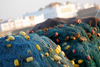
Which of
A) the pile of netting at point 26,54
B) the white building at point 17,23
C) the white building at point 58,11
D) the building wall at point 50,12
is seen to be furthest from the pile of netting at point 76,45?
the building wall at point 50,12

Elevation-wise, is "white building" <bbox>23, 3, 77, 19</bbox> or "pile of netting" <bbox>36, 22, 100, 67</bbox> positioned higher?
"pile of netting" <bbox>36, 22, 100, 67</bbox>

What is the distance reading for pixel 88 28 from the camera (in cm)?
248

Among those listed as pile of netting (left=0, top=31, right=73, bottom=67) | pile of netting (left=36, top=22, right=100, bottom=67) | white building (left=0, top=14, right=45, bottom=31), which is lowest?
white building (left=0, top=14, right=45, bottom=31)

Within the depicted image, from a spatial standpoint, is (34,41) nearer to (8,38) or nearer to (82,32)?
(8,38)

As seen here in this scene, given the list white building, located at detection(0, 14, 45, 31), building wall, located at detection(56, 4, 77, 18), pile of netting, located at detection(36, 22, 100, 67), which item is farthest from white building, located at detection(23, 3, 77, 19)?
pile of netting, located at detection(36, 22, 100, 67)

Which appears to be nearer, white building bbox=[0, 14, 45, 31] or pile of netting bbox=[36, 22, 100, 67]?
pile of netting bbox=[36, 22, 100, 67]

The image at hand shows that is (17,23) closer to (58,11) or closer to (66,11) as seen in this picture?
(58,11)

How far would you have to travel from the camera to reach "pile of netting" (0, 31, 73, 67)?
4.30 ft

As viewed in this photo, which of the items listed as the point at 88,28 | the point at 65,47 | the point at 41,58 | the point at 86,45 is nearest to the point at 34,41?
the point at 41,58

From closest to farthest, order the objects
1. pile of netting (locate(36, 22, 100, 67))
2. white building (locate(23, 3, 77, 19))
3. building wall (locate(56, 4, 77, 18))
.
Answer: pile of netting (locate(36, 22, 100, 67))
white building (locate(23, 3, 77, 19))
building wall (locate(56, 4, 77, 18))

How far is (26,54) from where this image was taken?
4.42 feet

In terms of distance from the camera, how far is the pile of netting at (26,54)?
131 cm

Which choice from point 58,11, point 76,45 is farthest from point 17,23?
point 76,45

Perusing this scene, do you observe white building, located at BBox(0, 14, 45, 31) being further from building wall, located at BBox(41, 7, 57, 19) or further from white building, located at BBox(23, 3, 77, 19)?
white building, located at BBox(23, 3, 77, 19)
